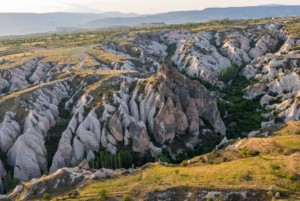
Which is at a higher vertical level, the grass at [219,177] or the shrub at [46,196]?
the grass at [219,177]

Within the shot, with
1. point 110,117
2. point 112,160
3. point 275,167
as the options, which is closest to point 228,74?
point 110,117

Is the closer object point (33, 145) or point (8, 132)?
point (33, 145)

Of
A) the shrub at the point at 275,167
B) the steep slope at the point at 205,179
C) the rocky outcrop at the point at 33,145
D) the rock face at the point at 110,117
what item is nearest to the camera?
the steep slope at the point at 205,179

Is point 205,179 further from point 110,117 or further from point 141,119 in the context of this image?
point 141,119

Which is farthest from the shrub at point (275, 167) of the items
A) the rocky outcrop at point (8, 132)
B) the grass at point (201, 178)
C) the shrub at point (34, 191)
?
the rocky outcrop at point (8, 132)

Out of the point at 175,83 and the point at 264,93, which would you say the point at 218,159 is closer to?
the point at 175,83

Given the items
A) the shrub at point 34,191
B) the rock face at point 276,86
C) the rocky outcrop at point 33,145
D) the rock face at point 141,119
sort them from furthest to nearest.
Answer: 1. the rock face at point 276,86
2. the rock face at point 141,119
3. the rocky outcrop at point 33,145
4. the shrub at point 34,191

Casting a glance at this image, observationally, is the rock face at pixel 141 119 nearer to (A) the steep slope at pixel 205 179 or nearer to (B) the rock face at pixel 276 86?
(B) the rock face at pixel 276 86

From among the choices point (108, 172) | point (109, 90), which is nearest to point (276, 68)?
point (109, 90)

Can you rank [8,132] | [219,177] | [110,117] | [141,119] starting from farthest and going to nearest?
[141,119], [110,117], [8,132], [219,177]
